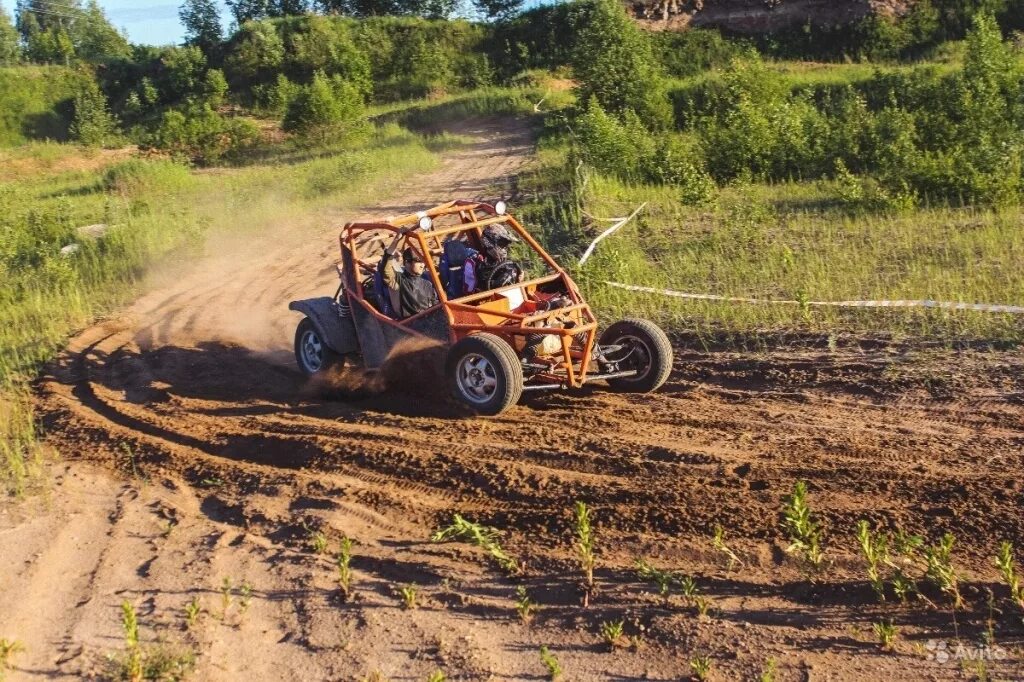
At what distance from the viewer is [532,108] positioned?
34.3 m

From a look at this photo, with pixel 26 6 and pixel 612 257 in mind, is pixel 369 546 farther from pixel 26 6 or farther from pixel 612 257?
pixel 26 6

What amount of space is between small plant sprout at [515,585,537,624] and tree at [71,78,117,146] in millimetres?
37084

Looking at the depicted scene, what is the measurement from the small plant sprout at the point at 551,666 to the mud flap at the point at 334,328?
5.02 metres

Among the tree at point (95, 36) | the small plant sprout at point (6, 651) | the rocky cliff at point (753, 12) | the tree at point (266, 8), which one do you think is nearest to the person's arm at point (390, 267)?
the small plant sprout at point (6, 651)

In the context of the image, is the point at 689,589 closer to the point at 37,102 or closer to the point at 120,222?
the point at 120,222

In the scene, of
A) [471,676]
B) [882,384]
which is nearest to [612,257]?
[882,384]

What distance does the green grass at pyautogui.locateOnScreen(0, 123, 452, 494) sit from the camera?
11273mm

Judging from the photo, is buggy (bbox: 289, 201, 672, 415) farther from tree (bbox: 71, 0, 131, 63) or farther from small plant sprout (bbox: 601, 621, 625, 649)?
tree (bbox: 71, 0, 131, 63)

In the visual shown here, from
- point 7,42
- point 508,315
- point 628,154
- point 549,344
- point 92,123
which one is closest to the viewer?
point 549,344

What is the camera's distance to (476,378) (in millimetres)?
7828

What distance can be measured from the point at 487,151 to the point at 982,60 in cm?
1382

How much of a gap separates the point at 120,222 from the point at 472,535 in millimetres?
14502

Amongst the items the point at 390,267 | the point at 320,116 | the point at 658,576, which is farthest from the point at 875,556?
the point at 320,116

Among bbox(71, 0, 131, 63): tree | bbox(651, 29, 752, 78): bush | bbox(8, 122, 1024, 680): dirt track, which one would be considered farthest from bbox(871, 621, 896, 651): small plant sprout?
bbox(71, 0, 131, 63): tree
